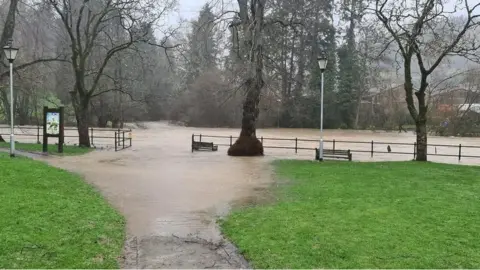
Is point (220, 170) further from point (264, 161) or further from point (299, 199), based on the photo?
point (299, 199)

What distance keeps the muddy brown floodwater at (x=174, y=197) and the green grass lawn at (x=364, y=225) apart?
Result: 1.81ft

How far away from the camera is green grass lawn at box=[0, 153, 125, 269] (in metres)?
5.46

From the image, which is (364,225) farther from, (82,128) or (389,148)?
(82,128)

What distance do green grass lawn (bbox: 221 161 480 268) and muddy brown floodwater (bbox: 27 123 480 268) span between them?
55 cm

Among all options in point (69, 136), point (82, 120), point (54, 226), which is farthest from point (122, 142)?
point (54, 226)

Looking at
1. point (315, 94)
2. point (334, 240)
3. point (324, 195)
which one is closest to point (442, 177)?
point (324, 195)

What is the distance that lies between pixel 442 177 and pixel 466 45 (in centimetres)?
751

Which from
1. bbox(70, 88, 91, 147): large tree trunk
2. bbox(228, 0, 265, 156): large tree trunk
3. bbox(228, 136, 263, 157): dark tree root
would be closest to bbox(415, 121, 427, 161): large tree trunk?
bbox(228, 0, 265, 156): large tree trunk

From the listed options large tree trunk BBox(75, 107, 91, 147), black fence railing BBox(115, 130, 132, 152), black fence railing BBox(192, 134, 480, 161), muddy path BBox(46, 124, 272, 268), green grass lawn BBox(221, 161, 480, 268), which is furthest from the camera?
black fence railing BBox(115, 130, 132, 152)

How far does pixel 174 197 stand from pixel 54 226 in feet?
13.3

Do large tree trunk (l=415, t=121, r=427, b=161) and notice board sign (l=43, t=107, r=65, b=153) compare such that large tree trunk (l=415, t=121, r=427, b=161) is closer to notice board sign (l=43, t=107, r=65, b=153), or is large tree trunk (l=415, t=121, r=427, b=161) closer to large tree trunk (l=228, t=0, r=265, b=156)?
large tree trunk (l=228, t=0, r=265, b=156)

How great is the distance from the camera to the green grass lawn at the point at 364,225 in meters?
5.77

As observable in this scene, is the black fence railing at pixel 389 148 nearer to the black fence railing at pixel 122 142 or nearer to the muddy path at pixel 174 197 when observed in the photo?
the black fence railing at pixel 122 142

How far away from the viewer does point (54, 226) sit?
6.77 m
